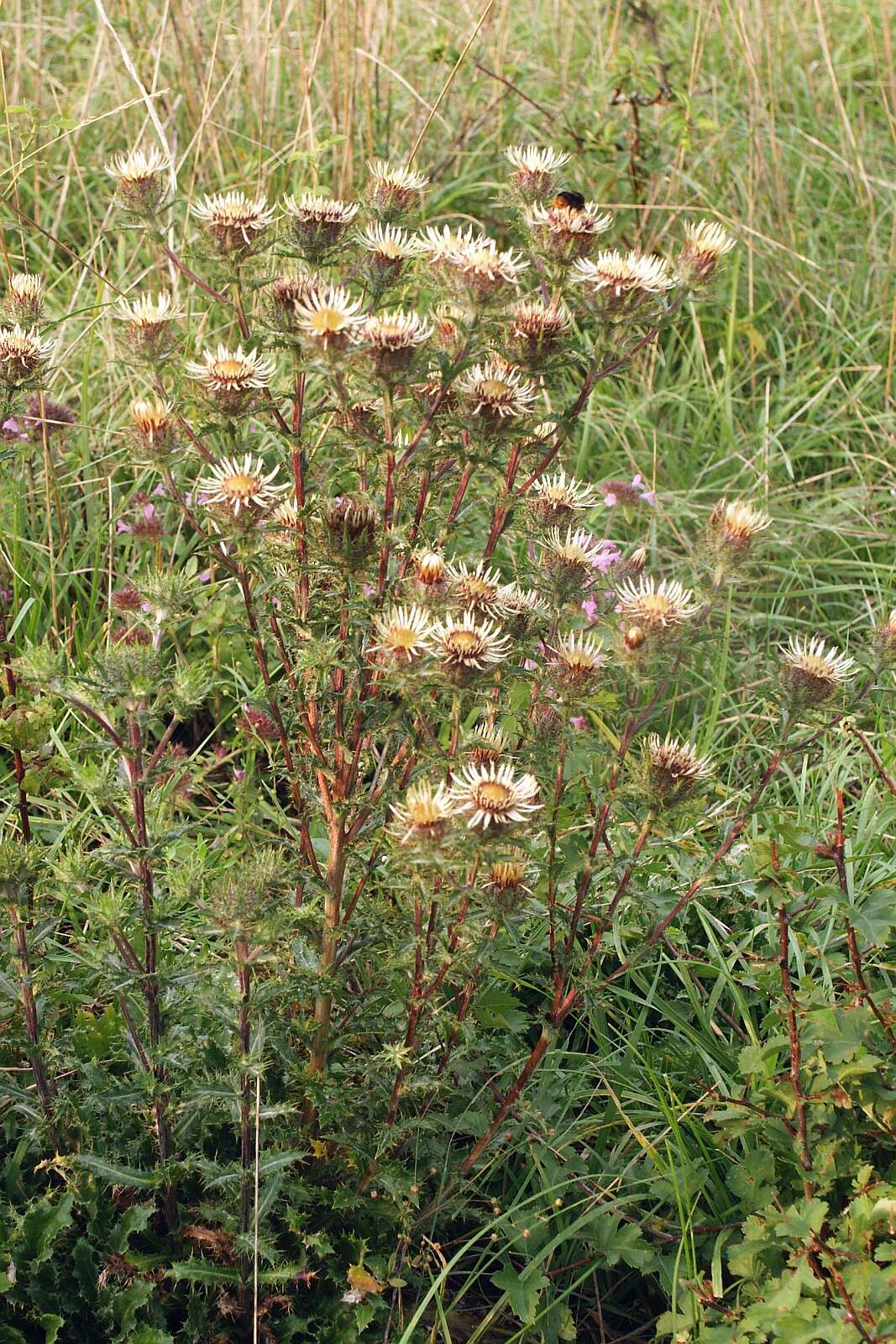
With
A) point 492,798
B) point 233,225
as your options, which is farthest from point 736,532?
point 233,225

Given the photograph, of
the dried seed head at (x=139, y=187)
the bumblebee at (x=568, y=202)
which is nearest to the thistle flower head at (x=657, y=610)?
the bumblebee at (x=568, y=202)

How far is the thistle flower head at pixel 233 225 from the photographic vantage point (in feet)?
5.65

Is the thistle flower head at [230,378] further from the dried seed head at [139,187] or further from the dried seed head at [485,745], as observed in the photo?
the dried seed head at [485,745]

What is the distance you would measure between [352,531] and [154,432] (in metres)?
0.31

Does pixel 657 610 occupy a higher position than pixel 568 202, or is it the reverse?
pixel 568 202

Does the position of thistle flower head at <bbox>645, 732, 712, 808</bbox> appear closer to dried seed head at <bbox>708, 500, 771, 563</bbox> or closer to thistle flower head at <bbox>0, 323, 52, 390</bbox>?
dried seed head at <bbox>708, 500, 771, 563</bbox>

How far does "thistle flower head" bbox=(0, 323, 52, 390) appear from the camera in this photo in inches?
72.9

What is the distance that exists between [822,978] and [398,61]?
146 inches

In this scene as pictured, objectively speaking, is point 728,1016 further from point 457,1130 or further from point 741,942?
point 457,1130

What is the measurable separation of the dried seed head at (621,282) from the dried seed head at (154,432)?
562mm

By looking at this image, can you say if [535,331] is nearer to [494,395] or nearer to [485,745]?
[494,395]

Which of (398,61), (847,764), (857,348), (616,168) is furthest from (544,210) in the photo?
(398,61)

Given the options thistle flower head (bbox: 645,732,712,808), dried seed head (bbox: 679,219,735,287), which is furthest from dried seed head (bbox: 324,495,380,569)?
dried seed head (bbox: 679,219,735,287)

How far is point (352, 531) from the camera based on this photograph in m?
1.67
